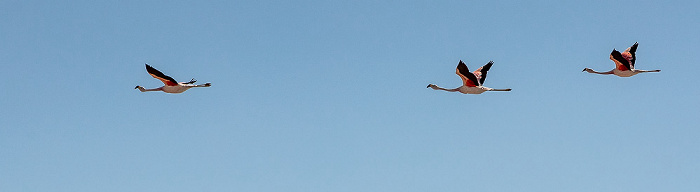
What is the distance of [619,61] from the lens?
7156 centimetres

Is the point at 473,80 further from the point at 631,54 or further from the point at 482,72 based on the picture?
the point at 631,54

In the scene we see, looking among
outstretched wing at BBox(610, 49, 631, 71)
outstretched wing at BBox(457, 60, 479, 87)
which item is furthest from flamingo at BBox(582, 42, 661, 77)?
outstretched wing at BBox(457, 60, 479, 87)

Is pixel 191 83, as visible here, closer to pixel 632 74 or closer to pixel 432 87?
pixel 432 87

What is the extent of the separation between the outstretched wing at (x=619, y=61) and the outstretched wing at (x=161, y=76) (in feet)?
89.7

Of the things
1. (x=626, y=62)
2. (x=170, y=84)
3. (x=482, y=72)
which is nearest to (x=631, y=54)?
(x=626, y=62)

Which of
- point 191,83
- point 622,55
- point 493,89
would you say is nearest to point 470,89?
point 493,89

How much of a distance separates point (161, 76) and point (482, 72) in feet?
64.7

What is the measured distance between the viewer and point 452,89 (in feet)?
231

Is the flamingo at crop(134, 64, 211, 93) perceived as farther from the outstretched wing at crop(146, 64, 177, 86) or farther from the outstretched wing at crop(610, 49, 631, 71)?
the outstretched wing at crop(610, 49, 631, 71)

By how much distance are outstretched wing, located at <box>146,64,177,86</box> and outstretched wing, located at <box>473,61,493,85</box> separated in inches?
730

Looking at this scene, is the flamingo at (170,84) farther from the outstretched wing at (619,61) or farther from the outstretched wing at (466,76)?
the outstretched wing at (619,61)

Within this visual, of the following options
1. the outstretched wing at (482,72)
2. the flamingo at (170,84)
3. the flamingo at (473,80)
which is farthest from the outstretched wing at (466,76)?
the flamingo at (170,84)

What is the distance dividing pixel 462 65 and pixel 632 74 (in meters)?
14.3

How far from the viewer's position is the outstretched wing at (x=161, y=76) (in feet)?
213
